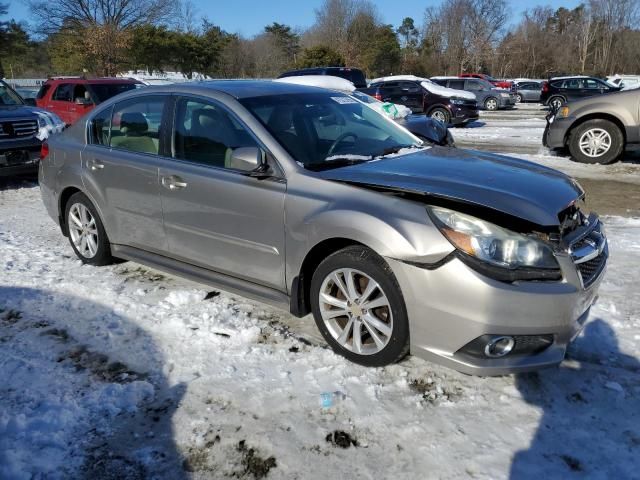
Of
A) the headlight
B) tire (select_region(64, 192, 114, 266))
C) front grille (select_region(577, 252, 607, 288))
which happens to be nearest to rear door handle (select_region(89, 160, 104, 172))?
tire (select_region(64, 192, 114, 266))

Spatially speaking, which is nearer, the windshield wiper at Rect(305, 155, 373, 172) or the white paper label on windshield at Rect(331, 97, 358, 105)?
the windshield wiper at Rect(305, 155, 373, 172)

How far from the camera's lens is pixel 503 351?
281 cm

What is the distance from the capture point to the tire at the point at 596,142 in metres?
9.53

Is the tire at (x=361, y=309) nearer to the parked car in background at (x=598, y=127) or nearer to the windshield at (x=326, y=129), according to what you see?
the windshield at (x=326, y=129)

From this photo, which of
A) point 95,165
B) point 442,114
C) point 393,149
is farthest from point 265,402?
point 442,114

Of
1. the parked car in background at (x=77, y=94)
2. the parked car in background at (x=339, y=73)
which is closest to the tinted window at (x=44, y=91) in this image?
the parked car in background at (x=77, y=94)

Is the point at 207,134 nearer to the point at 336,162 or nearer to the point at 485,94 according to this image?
the point at 336,162

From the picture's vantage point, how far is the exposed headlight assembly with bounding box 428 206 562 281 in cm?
274

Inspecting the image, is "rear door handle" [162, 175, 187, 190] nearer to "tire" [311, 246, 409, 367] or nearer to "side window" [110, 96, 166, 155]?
"side window" [110, 96, 166, 155]

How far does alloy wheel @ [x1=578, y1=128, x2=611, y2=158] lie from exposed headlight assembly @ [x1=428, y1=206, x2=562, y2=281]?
806 cm

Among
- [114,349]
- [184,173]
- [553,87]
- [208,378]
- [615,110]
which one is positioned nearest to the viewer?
[208,378]

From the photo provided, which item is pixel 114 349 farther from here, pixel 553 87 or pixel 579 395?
pixel 553 87

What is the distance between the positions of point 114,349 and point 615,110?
9.11 meters

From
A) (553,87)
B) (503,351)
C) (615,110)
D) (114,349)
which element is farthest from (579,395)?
(553,87)
